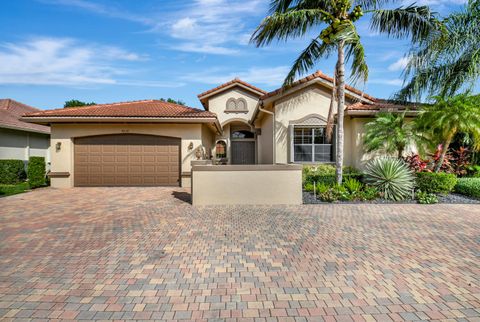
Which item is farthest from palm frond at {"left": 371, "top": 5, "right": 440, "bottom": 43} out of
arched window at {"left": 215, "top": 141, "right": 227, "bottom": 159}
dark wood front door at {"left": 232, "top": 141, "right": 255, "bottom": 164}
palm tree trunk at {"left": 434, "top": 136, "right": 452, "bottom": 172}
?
arched window at {"left": 215, "top": 141, "right": 227, "bottom": 159}

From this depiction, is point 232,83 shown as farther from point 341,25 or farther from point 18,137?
point 18,137

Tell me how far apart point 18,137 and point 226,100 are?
1471cm

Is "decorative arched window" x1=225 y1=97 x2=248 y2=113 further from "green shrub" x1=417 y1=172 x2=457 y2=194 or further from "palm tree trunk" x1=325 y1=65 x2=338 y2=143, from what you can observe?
"green shrub" x1=417 y1=172 x2=457 y2=194

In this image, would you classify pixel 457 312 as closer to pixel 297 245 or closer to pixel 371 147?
pixel 297 245

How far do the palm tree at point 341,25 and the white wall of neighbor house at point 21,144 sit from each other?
16.6m

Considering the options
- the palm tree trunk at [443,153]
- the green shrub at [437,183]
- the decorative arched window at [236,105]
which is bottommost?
the green shrub at [437,183]

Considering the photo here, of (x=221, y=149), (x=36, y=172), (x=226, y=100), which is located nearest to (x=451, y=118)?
(x=221, y=149)

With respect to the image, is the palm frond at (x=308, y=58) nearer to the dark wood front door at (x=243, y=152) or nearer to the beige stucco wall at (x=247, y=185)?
the beige stucco wall at (x=247, y=185)

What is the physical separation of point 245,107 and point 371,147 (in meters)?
11.9

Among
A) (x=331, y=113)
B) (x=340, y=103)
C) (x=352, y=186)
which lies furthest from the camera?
(x=331, y=113)

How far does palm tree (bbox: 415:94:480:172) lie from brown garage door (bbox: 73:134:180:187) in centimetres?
1166

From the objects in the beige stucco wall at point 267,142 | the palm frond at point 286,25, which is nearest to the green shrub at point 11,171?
the beige stucco wall at point 267,142

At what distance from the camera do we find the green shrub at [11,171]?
1496cm

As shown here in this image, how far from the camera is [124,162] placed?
44.5 ft
